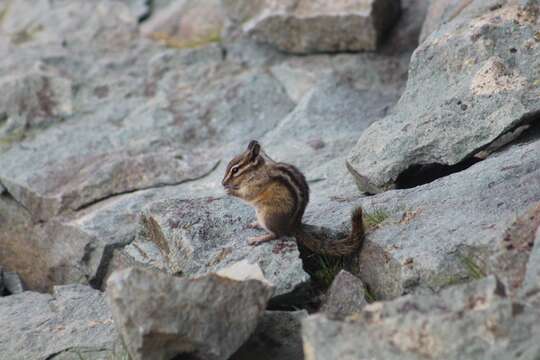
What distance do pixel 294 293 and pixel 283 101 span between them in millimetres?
4584

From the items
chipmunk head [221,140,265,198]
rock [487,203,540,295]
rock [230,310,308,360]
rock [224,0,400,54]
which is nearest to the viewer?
rock [487,203,540,295]

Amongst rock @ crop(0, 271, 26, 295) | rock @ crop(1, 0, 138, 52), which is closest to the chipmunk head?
rock @ crop(0, 271, 26, 295)

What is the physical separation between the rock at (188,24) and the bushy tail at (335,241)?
5.46 metres

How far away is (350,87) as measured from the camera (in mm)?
9547

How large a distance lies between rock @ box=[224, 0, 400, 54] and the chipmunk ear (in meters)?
3.88

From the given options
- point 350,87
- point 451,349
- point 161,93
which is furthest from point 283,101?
point 451,349

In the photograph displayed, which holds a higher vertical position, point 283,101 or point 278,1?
point 278,1

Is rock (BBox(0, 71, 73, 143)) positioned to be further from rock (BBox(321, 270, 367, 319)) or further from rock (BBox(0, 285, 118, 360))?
rock (BBox(321, 270, 367, 319))

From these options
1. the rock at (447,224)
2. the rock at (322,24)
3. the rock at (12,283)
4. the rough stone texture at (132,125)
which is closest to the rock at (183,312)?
the rock at (447,224)

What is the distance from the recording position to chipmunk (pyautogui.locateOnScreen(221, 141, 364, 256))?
19.1 ft

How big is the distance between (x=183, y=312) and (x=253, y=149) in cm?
184

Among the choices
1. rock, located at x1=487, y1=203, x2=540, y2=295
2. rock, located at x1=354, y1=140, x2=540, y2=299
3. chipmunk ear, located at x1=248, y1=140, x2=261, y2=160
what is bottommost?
rock, located at x1=354, y1=140, x2=540, y2=299

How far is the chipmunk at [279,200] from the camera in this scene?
19.1ft

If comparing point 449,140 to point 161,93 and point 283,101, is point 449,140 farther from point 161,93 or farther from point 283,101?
point 161,93
